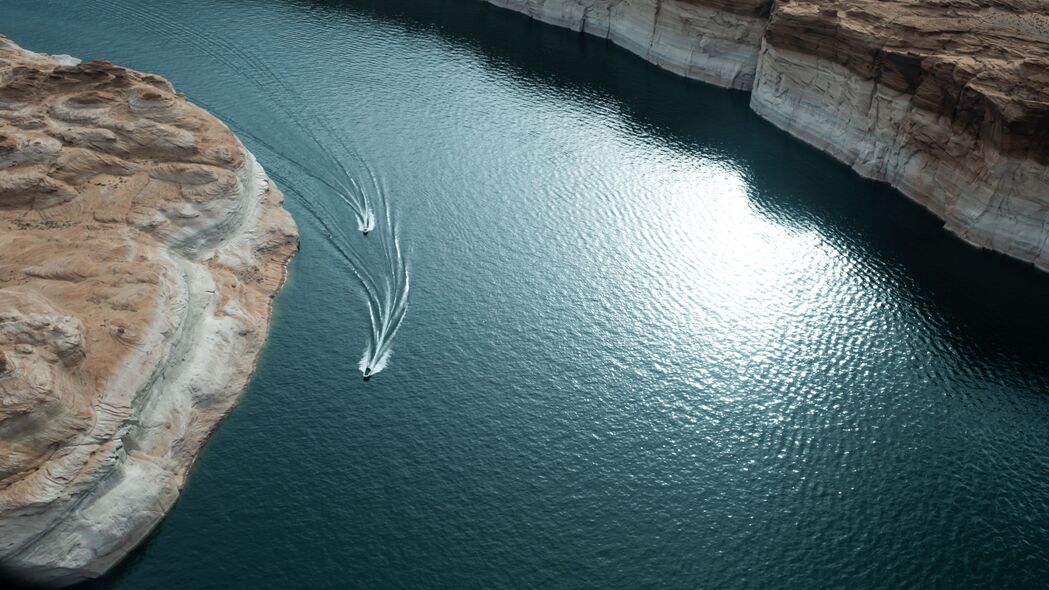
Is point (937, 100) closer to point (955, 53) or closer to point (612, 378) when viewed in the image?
point (955, 53)

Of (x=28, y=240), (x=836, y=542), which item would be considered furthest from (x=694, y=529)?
(x=28, y=240)

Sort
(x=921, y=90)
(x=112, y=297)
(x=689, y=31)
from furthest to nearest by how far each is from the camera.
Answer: (x=689, y=31) → (x=921, y=90) → (x=112, y=297)

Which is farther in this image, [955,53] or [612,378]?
[955,53]

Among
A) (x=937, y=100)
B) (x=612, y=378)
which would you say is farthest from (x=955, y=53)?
(x=612, y=378)

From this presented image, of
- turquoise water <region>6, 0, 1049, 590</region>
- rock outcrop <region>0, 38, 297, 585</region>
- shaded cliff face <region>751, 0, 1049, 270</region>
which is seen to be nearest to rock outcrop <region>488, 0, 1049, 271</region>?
shaded cliff face <region>751, 0, 1049, 270</region>

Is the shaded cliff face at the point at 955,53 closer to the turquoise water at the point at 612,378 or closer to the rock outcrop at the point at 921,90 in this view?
the rock outcrop at the point at 921,90

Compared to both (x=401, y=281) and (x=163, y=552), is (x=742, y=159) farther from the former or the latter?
(x=163, y=552)
